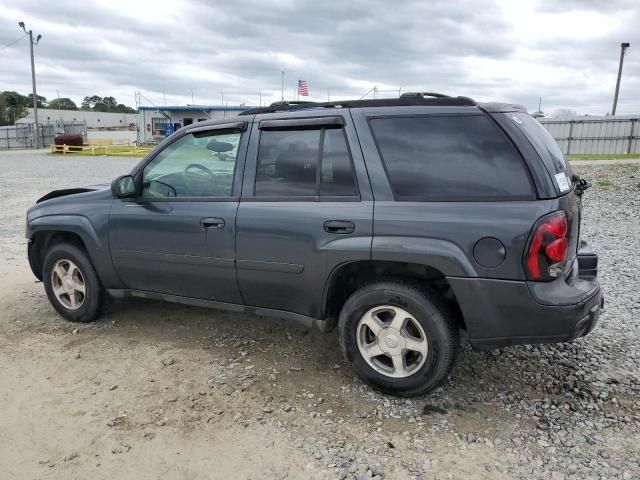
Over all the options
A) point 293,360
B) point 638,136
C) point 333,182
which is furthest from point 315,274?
point 638,136

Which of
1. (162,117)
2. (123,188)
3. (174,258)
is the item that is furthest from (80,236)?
(162,117)

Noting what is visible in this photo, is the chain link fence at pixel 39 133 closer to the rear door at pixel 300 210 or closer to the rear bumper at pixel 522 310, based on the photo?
the rear door at pixel 300 210

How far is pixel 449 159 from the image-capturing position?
9.91 feet

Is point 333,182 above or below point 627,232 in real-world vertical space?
above

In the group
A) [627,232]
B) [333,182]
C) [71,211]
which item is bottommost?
[627,232]

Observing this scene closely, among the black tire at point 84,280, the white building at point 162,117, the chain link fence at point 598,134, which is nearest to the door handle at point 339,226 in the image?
the black tire at point 84,280

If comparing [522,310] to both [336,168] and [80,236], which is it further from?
[80,236]

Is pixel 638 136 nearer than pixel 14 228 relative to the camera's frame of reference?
No

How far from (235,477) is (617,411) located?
90.8 inches

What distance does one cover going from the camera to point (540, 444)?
278cm

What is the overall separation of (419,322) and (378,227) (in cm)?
63

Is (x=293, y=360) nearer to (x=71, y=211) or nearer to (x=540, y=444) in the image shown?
(x=540, y=444)

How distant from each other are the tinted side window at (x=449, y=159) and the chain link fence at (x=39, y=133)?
45.1 metres

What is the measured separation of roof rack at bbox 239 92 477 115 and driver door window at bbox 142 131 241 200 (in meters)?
0.36
